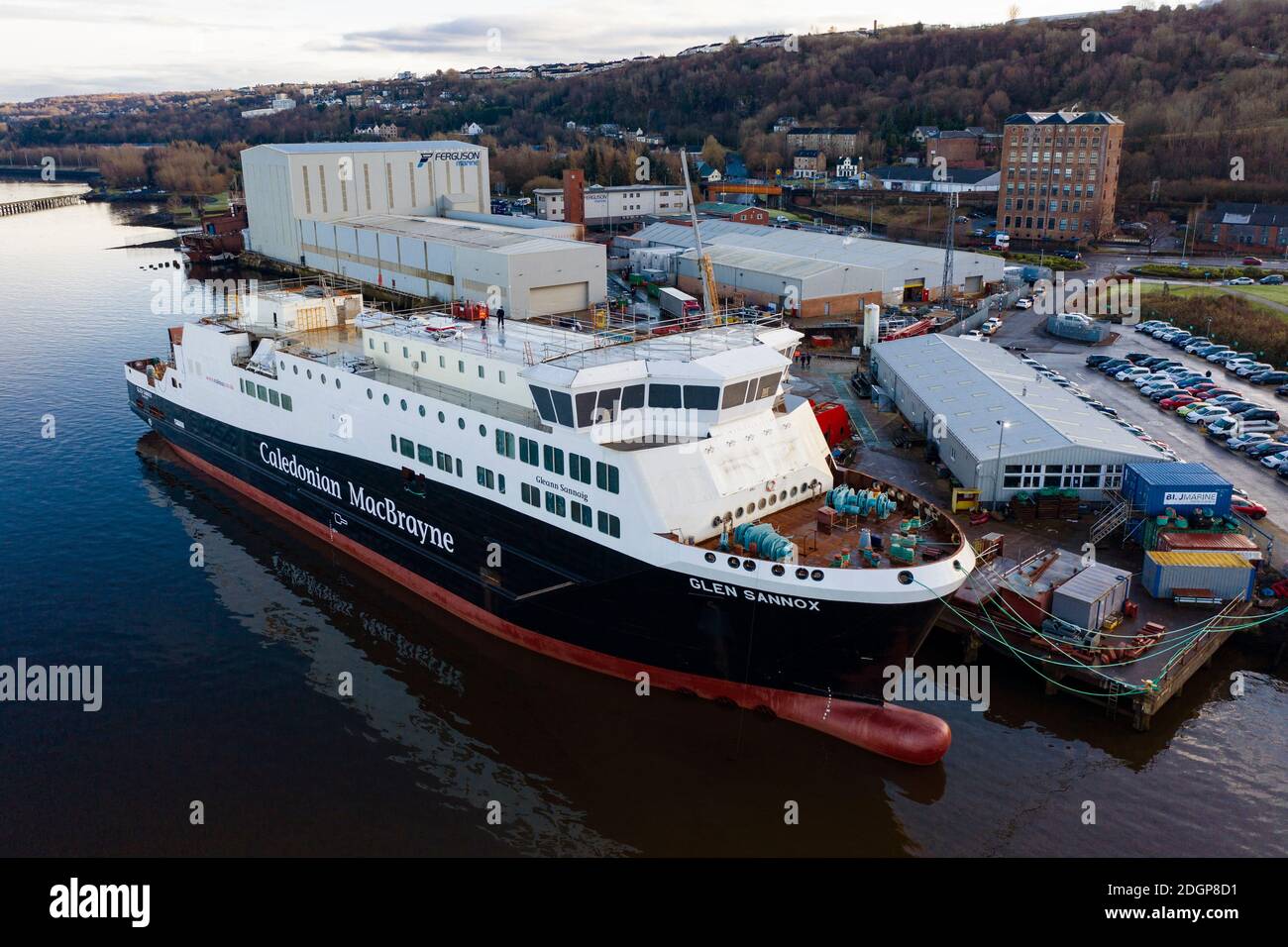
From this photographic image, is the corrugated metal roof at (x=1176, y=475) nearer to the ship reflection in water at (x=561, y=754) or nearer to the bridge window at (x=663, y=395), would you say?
the ship reflection in water at (x=561, y=754)

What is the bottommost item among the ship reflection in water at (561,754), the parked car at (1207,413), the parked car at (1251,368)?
the ship reflection in water at (561,754)

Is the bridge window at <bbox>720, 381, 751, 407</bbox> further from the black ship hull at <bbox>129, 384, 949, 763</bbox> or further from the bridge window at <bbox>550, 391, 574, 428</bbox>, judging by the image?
the black ship hull at <bbox>129, 384, 949, 763</bbox>

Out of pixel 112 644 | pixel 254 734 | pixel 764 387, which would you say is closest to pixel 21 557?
pixel 112 644

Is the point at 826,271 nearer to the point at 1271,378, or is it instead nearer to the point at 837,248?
the point at 837,248

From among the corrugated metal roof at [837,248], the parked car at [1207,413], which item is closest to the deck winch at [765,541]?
the parked car at [1207,413]

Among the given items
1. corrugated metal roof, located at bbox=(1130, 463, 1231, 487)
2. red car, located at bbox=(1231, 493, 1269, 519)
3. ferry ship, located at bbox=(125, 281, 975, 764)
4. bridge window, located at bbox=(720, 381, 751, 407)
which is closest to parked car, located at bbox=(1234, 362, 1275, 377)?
red car, located at bbox=(1231, 493, 1269, 519)

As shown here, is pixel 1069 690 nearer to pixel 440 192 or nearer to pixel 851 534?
pixel 851 534
